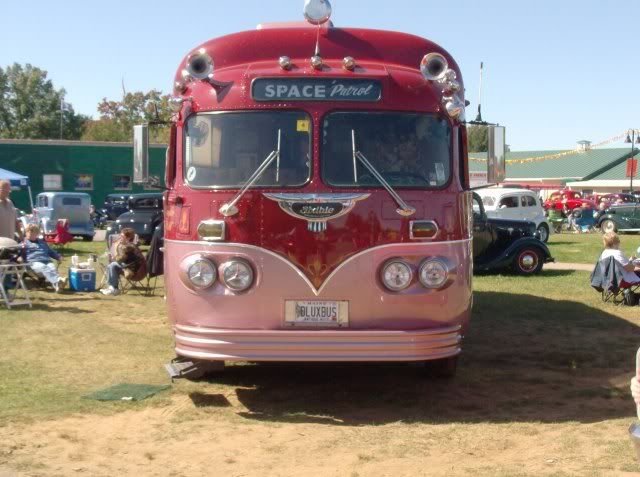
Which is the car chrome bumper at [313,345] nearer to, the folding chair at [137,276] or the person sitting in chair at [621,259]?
the person sitting in chair at [621,259]

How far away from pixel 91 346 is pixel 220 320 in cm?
355

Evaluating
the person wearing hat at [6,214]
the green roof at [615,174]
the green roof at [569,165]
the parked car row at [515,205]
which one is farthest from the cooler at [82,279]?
the green roof at [569,165]

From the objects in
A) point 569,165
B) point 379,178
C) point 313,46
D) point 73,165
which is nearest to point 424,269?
point 379,178

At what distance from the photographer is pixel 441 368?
27.3ft

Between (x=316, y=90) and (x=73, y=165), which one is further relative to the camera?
(x=73, y=165)

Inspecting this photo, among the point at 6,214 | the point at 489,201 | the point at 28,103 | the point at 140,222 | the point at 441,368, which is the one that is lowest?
the point at 441,368

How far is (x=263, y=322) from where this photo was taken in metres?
7.05

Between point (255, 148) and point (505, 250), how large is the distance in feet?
39.6

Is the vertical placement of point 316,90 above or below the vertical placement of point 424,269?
above

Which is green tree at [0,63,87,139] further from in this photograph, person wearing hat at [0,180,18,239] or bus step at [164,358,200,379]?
bus step at [164,358,200,379]

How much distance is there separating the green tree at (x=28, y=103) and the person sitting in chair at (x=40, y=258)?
217 feet

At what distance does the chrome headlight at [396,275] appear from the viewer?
7059mm

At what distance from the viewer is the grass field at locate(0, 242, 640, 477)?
594 cm

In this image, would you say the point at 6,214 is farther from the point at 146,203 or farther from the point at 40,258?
the point at 146,203
